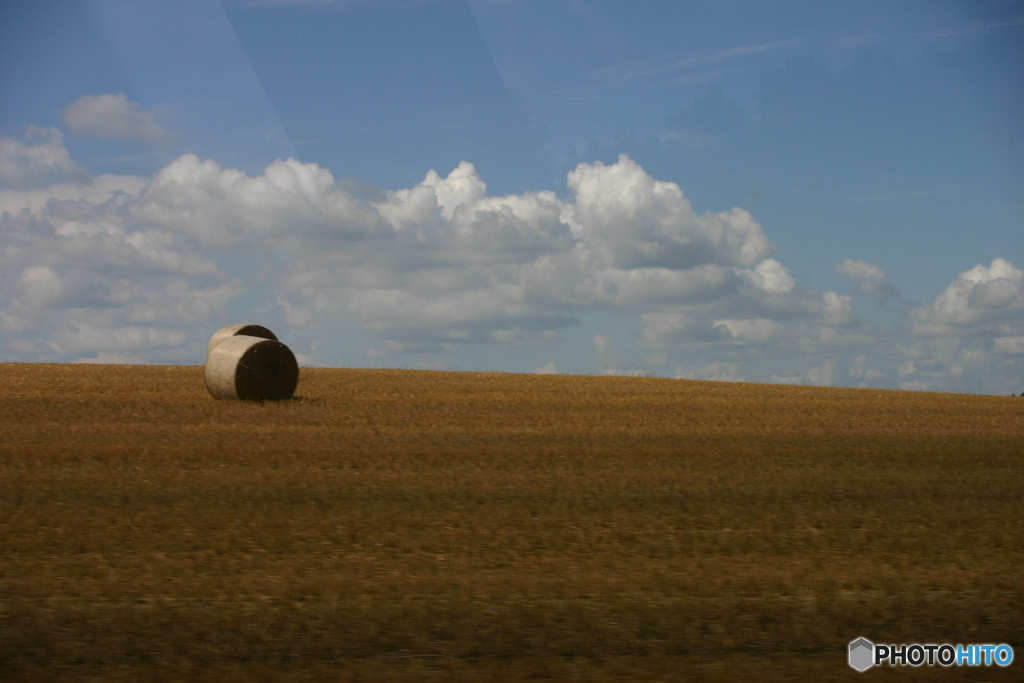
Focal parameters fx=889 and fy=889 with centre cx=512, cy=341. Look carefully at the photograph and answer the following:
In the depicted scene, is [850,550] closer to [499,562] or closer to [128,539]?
[499,562]

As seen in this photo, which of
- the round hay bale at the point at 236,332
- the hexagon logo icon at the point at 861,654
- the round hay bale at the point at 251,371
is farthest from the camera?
the round hay bale at the point at 236,332

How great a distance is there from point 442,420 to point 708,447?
5.05 meters

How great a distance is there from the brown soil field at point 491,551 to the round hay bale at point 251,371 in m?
2.82

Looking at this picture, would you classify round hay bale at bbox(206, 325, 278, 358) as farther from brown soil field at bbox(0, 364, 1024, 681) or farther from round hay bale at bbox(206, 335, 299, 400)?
brown soil field at bbox(0, 364, 1024, 681)

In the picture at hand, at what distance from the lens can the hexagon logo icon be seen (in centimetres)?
505

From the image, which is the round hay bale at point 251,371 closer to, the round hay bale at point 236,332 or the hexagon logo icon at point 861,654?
the round hay bale at point 236,332

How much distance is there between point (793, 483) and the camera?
1045 cm

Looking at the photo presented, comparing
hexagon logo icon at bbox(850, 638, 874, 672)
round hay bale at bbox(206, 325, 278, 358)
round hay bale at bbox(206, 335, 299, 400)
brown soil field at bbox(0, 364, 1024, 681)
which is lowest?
hexagon logo icon at bbox(850, 638, 874, 672)

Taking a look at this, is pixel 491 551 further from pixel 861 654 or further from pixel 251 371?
pixel 251 371

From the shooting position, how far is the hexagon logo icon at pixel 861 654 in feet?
16.6

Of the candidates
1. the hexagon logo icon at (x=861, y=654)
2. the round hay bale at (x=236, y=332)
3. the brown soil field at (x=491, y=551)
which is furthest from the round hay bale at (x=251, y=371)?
the hexagon logo icon at (x=861, y=654)

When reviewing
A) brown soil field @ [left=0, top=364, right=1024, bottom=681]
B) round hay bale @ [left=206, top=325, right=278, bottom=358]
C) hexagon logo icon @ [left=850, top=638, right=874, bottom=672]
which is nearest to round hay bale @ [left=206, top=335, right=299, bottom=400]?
brown soil field @ [left=0, top=364, right=1024, bottom=681]

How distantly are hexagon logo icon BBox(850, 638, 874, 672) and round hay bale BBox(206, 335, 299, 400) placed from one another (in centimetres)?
1471

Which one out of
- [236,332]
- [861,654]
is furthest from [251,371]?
[861,654]
